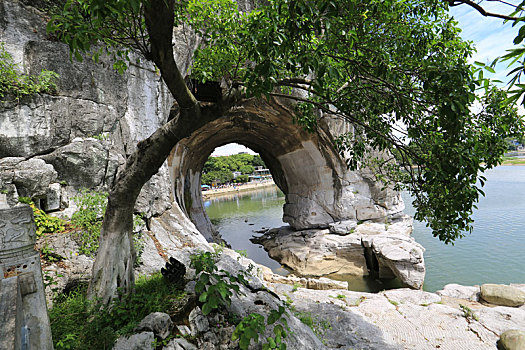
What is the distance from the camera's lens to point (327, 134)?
1265 centimetres

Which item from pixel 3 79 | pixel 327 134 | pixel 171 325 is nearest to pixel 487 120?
pixel 171 325

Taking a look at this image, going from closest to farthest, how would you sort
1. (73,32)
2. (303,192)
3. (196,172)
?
(73,32) → (303,192) → (196,172)

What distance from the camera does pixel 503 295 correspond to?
21.1 ft

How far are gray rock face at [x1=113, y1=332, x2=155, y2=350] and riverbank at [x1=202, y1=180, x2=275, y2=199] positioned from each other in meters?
35.9

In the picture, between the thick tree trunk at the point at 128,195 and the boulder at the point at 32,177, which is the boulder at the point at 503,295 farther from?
the boulder at the point at 32,177

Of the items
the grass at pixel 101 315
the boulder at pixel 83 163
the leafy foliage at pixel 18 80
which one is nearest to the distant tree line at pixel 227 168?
the boulder at pixel 83 163

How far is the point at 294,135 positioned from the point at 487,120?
987 centimetres

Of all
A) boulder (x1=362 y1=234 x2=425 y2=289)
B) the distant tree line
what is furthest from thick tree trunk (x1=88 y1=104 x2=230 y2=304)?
the distant tree line

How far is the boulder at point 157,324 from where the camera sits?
2.71m

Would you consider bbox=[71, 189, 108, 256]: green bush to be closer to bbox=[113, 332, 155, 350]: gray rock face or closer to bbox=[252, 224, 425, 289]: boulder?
bbox=[113, 332, 155, 350]: gray rock face

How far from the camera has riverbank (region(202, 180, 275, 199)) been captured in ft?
131

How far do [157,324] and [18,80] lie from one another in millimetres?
5676

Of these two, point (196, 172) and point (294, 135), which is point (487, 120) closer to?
point (294, 135)

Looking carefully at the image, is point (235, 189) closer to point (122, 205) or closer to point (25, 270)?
point (122, 205)
